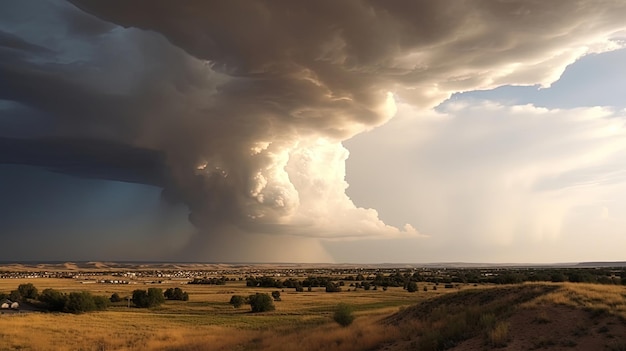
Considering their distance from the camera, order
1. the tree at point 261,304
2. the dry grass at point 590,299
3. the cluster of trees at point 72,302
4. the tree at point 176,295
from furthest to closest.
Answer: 1. the tree at point 176,295
2. the cluster of trees at point 72,302
3. the tree at point 261,304
4. the dry grass at point 590,299

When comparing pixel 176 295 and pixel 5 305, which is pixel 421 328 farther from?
pixel 176 295

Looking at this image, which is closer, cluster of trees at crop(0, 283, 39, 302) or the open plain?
the open plain

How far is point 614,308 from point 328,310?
154 feet

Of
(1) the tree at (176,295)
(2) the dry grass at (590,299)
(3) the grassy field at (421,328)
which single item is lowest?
(1) the tree at (176,295)

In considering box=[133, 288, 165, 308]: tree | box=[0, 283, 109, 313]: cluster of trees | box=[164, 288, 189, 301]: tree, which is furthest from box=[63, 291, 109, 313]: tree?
box=[164, 288, 189, 301]: tree

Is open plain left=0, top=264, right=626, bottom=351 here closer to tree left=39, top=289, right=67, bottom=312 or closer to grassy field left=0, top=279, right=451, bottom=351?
grassy field left=0, top=279, right=451, bottom=351

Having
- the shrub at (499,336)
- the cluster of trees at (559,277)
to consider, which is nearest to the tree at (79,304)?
the cluster of trees at (559,277)

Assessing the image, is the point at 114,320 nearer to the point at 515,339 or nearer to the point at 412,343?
the point at 412,343

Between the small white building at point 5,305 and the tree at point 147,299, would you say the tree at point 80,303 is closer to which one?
the tree at point 147,299

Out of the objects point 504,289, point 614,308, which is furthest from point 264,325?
point 614,308

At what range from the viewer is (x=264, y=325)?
169 ft

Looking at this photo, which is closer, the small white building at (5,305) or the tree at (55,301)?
the tree at (55,301)

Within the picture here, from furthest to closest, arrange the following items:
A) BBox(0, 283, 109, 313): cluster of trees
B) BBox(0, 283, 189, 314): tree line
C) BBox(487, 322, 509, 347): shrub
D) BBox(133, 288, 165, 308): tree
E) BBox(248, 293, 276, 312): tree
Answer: BBox(133, 288, 165, 308): tree < BBox(0, 283, 189, 314): tree line < BBox(0, 283, 109, 313): cluster of trees < BBox(248, 293, 276, 312): tree < BBox(487, 322, 509, 347): shrub

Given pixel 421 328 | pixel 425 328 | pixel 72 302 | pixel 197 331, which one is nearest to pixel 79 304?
pixel 72 302
